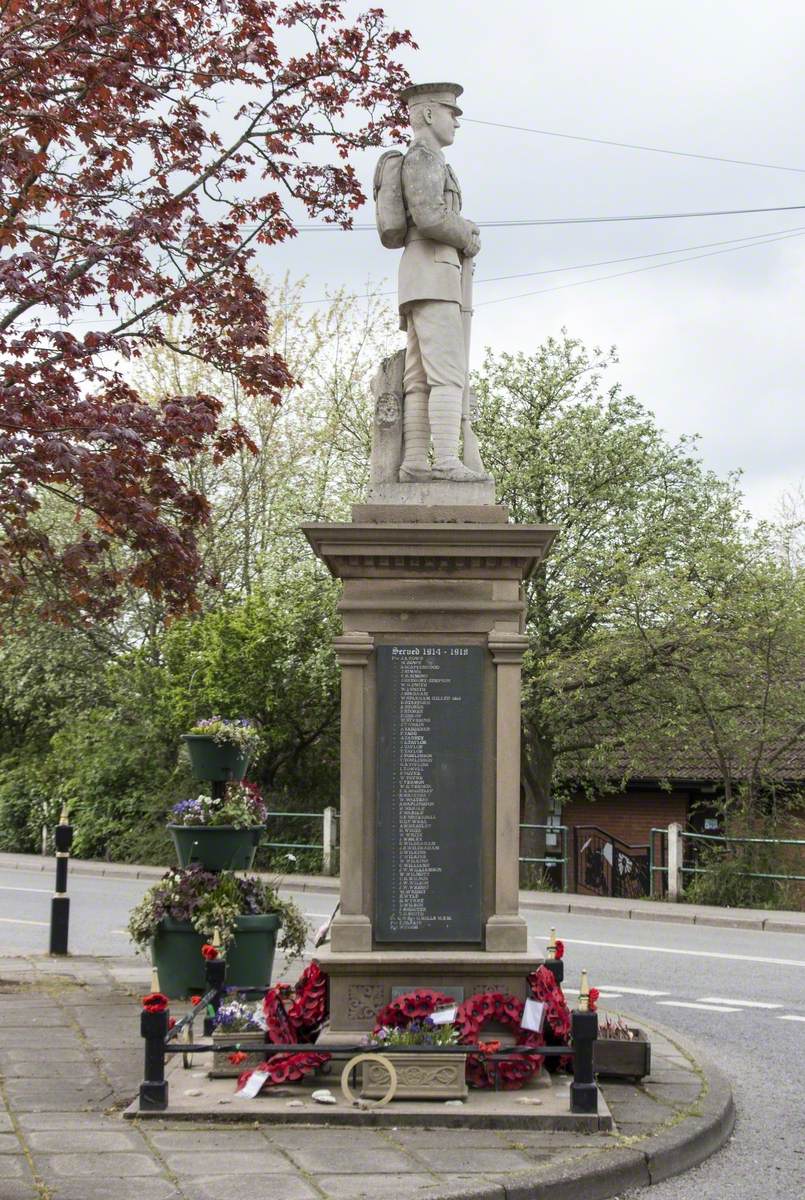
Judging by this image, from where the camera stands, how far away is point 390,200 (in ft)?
29.4

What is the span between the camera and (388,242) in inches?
358

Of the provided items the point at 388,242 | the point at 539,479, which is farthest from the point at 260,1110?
the point at 539,479

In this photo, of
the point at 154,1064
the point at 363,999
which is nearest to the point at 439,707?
the point at 363,999

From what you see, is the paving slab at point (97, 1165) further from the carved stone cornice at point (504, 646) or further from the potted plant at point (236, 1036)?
the carved stone cornice at point (504, 646)

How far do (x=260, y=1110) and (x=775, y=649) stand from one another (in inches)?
620

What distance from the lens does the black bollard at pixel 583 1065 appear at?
7047mm

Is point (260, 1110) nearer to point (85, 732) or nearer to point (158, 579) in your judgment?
point (158, 579)

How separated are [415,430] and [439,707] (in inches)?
70.4

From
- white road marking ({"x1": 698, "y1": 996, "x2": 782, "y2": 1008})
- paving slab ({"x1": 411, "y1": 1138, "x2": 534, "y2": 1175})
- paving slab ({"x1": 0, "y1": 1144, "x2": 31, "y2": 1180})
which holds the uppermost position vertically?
paving slab ({"x1": 411, "y1": 1138, "x2": 534, "y2": 1175})

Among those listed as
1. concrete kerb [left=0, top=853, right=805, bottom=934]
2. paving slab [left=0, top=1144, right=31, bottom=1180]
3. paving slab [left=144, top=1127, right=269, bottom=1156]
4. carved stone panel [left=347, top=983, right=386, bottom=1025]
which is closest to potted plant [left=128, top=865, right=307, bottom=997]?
carved stone panel [left=347, top=983, right=386, bottom=1025]

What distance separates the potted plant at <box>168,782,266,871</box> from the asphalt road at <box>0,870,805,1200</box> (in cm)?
231

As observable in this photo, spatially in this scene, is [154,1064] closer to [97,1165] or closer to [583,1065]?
[97,1165]

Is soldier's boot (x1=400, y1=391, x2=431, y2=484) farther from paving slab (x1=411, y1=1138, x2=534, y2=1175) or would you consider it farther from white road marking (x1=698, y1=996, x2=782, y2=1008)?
white road marking (x1=698, y1=996, x2=782, y2=1008)

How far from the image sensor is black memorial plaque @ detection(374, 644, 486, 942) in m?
8.23
